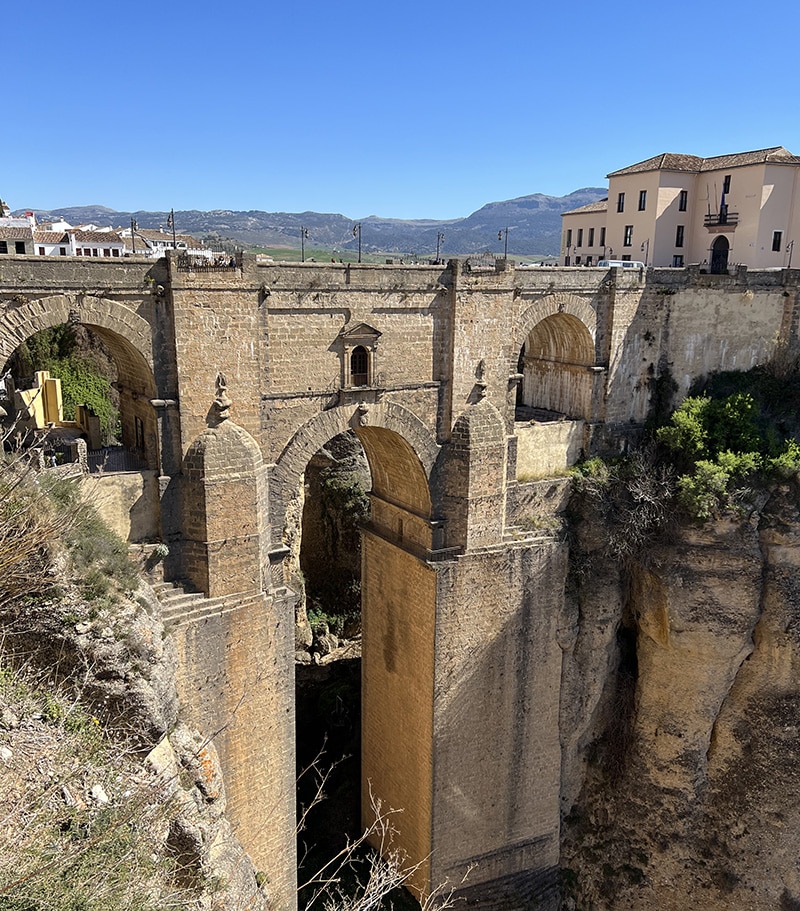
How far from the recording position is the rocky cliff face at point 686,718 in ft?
55.1

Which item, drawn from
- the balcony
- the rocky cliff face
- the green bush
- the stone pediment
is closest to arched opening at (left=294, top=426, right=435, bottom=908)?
the stone pediment

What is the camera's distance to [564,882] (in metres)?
18.0

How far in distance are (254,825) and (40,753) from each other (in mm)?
6815

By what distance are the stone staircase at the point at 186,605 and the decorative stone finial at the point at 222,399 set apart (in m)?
2.90

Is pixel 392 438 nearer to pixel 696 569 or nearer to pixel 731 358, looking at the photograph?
pixel 696 569

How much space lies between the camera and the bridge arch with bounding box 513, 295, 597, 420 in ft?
53.8

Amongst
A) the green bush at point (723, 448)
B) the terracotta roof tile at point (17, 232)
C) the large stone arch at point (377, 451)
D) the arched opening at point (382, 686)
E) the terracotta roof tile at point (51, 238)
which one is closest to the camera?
the large stone arch at point (377, 451)

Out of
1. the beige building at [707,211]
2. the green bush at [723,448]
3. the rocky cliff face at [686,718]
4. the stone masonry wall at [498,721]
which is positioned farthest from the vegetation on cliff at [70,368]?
the beige building at [707,211]

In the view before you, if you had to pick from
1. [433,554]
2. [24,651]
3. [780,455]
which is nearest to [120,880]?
[24,651]

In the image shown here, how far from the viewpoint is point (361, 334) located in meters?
13.9

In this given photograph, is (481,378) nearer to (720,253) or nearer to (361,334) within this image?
(361,334)

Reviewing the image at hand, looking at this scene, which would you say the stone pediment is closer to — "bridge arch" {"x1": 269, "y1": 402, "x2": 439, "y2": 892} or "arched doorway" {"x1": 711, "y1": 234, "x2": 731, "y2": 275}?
"bridge arch" {"x1": 269, "y1": 402, "x2": 439, "y2": 892}

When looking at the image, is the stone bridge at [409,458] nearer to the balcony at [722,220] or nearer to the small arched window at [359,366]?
the small arched window at [359,366]

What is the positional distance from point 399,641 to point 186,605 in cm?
553
